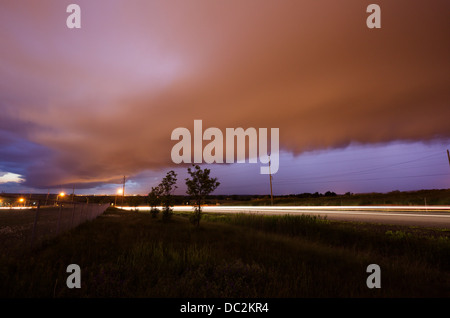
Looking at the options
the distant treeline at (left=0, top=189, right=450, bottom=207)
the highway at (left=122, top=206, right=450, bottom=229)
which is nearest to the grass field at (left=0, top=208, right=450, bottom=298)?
the distant treeline at (left=0, top=189, right=450, bottom=207)

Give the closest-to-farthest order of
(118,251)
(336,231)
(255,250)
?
1. (118,251)
2. (255,250)
3. (336,231)

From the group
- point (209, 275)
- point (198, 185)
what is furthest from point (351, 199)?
point (209, 275)

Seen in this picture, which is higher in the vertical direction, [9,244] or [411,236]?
[9,244]

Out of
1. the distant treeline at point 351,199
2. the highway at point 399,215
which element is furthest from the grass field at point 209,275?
the highway at point 399,215

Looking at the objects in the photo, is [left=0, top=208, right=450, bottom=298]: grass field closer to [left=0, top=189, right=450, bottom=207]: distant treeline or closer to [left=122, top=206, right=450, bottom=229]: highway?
[left=0, top=189, right=450, bottom=207]: distant treeline

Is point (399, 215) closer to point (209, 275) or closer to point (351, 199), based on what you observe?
point (209, 275)

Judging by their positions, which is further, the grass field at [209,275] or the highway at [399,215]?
the highway at [399,215]

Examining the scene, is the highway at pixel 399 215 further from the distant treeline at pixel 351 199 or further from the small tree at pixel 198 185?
the small tree at pixel 198 185

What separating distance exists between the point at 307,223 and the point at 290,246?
22.8 ft
